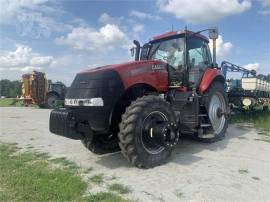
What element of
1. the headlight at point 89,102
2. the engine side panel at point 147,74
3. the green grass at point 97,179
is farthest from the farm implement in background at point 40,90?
the green grass at point 97,179

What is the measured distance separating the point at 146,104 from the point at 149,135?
539 millimetres

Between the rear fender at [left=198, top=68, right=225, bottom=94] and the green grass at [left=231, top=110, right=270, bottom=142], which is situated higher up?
the rear fender at [left=198, top=68, right=225, bottom=94]

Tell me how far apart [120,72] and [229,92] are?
685 centimetres

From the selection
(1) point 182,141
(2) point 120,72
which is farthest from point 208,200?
(1) point 182,141

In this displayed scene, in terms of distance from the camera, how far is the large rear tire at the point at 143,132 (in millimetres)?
4789

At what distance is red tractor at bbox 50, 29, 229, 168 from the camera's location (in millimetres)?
4887

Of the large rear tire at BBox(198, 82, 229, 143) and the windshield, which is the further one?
the large rear tire at BBox(198, 82, 229, 143)

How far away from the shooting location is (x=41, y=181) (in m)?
4.29

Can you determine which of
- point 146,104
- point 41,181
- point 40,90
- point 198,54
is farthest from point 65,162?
point 40,90

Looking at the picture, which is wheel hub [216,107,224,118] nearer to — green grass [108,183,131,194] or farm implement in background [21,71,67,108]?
green grass [108,183,131,194]

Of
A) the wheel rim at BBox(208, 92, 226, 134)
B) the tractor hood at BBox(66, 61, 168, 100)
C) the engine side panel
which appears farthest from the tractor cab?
Answer: the tractor hood at BBox(66, 61, 168, 100)

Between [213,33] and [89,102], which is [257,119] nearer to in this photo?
[213,33]

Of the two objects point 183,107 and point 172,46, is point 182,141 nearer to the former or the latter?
point 183,107

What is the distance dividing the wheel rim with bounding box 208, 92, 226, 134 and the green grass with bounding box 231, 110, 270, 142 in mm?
1743
